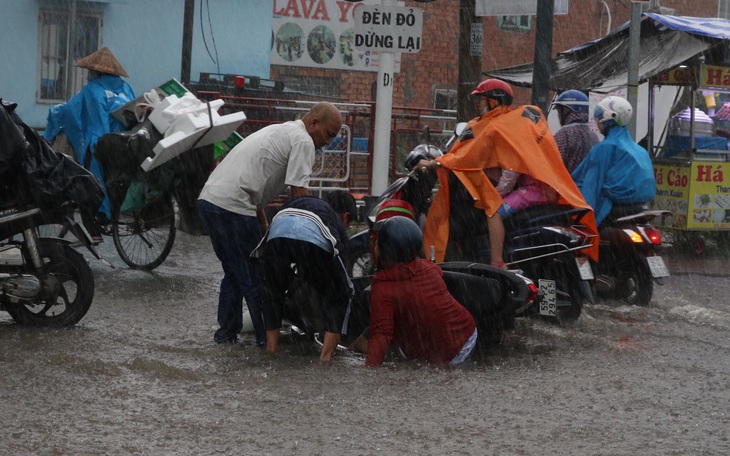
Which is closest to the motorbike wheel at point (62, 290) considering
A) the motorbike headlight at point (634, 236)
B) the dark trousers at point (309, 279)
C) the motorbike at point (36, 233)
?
the motorbike at point (36, 233)

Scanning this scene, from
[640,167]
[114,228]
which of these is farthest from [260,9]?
[640,167]

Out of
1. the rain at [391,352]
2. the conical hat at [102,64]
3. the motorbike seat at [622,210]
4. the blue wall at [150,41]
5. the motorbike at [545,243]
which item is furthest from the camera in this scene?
the blue wall at [150,41]

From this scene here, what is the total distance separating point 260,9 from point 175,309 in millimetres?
17172

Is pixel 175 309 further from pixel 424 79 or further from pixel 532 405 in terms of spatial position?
pixel 424 79

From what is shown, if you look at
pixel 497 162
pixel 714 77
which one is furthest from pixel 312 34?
pixel 497 162

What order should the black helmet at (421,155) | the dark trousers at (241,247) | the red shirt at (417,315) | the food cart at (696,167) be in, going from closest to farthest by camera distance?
the red shirt at (417,315) → the dark trousers at (241,247) → the black helmet at (421,155) → the food cart at (696,167)

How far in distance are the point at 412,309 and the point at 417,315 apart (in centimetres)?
5

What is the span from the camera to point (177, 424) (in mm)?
5633

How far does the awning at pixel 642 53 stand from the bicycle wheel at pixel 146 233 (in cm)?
610

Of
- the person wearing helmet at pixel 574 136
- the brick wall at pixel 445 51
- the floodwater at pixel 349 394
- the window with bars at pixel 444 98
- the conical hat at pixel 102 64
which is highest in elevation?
the brick wall at pixel 445 51

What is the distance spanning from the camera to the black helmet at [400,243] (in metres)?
7.08

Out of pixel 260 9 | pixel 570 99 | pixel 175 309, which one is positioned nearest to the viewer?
pixel 175 309

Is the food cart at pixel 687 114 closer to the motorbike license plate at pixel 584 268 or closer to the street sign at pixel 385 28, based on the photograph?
the street sign at pixel 385 28

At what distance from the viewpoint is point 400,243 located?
708cm
